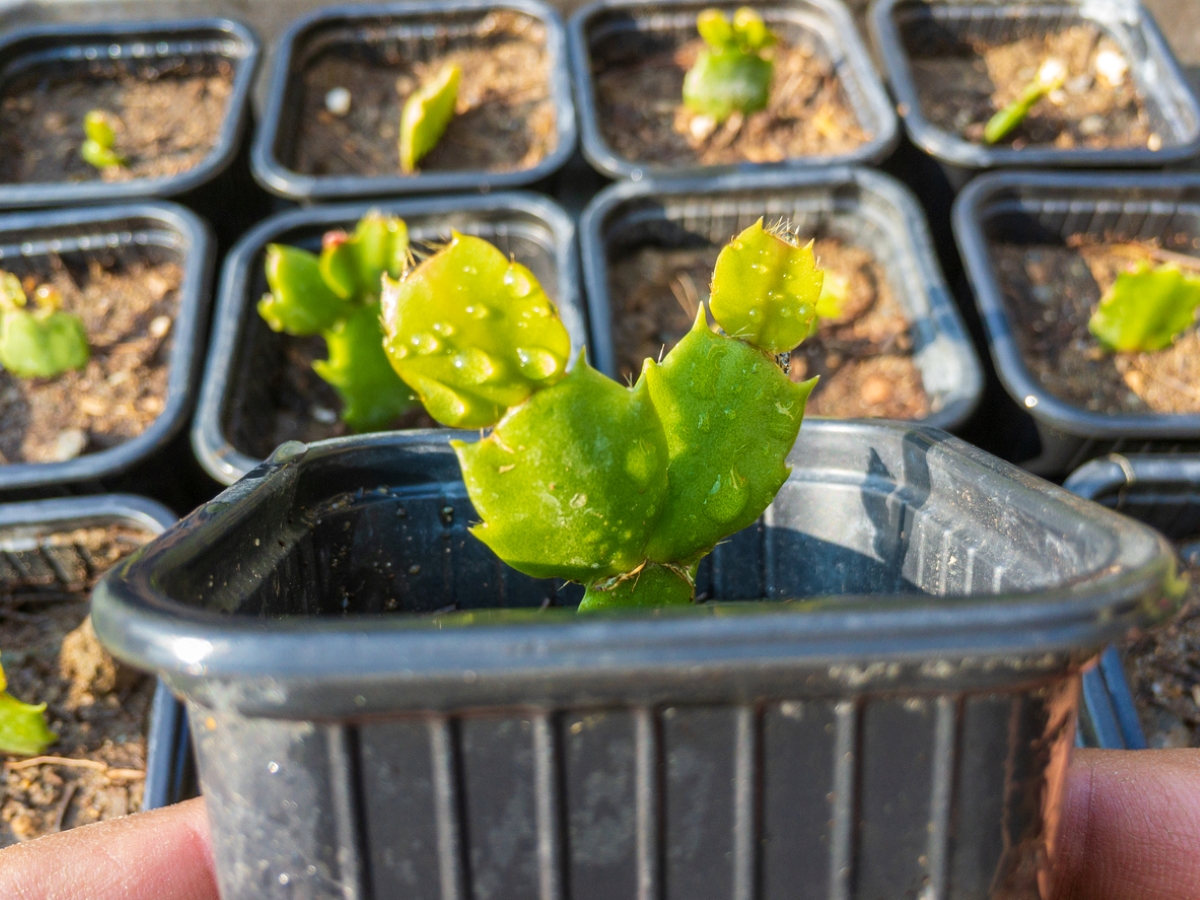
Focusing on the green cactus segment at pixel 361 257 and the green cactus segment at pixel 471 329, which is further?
the green cactus segment at pixel 361 257

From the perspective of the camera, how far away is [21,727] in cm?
89

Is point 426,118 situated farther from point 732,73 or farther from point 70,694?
point 70,694

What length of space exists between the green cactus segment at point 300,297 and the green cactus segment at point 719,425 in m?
0.75

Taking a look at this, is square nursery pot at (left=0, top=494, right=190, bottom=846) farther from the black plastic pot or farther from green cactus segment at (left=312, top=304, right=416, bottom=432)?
green cactus segment at (left=312, top=304, right=416, bottom=432)

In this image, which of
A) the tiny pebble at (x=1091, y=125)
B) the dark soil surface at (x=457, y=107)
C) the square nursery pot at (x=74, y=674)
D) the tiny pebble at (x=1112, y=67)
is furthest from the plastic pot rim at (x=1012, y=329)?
the square nursery pot at (x=74, y=674)

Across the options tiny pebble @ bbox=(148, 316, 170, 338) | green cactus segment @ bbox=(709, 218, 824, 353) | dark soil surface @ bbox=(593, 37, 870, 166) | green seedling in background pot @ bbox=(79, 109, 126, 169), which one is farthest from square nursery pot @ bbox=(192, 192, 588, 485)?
green cactus segment @ bbox=(709, 218, 824, 353)

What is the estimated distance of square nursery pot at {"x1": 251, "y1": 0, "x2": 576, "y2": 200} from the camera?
1424mm

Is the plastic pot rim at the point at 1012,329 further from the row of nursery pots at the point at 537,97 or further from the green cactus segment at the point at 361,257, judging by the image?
the green cactus segment at the point at 361,257

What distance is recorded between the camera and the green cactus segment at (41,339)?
125cm

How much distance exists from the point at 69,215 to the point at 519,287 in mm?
1249

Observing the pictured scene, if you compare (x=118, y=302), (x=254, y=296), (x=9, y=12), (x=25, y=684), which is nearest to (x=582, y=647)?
(x=25, y=684)

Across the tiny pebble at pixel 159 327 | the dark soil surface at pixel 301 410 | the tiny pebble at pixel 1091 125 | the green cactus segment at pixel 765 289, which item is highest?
the green cactus segment at pixel 765 289

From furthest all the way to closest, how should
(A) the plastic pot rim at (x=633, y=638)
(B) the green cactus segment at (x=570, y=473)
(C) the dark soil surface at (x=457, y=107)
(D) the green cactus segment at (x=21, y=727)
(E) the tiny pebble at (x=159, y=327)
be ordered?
(C) the dark soil surface at (x=457, y=107)
(E) the tiny pebble at (x=159, y=327)
(D) the green cactus segment at (x=21, y=727)
(B) the green cactus segment at (x=570, y=473)
(A) the plastic pot rim at (x=633, y=638)

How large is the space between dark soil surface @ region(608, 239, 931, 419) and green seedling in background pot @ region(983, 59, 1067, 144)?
0.33 meters
